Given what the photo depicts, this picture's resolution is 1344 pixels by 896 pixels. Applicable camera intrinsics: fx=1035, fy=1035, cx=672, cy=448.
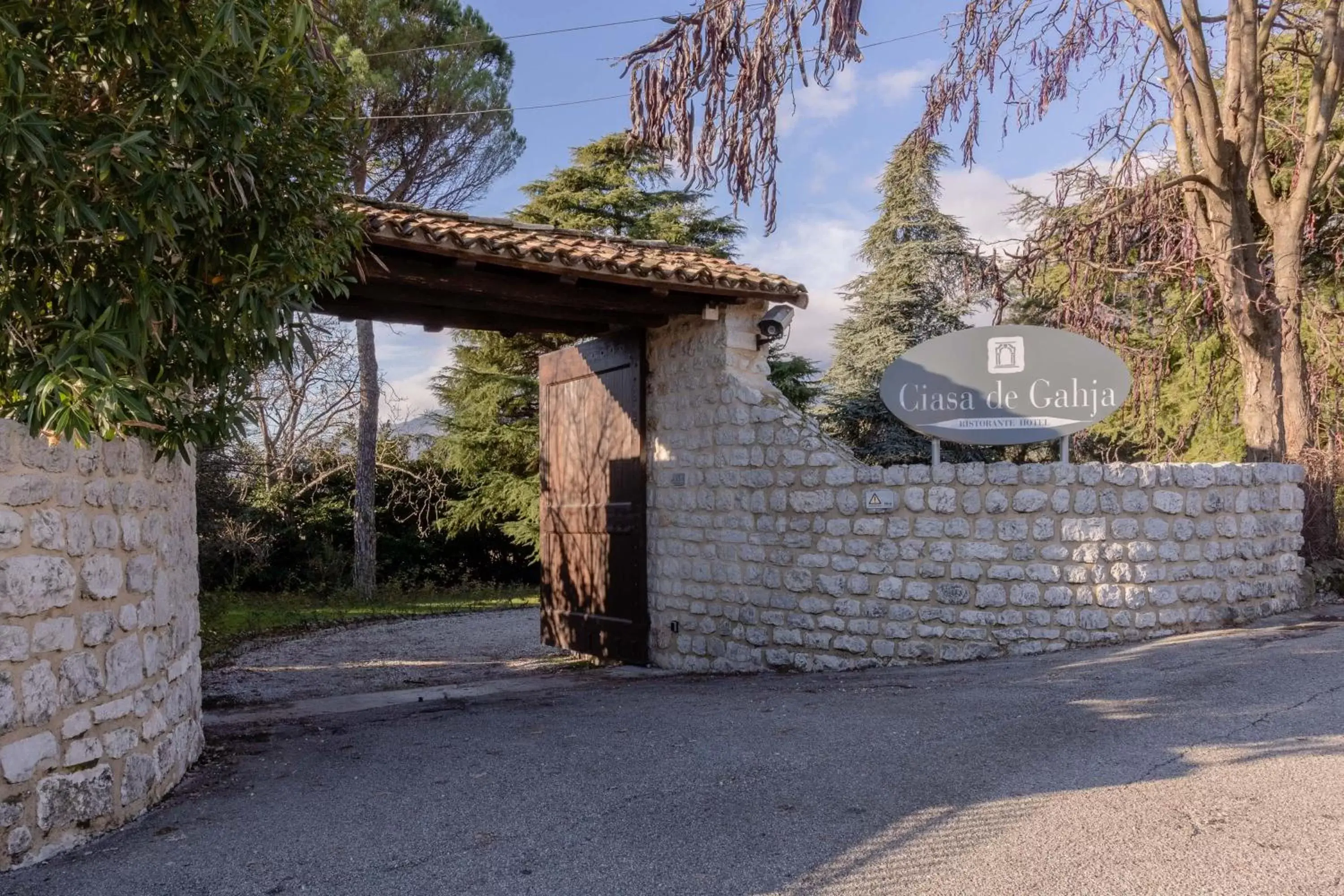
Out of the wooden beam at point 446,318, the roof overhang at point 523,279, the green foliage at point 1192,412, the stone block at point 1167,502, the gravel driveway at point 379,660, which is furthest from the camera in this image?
the green foliage at point 1192,412

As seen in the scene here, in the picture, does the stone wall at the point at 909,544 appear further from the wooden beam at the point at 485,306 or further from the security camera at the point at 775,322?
the wooden beam at the point at 485,306

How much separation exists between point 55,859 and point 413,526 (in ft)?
47.7

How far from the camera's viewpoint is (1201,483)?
6906mm

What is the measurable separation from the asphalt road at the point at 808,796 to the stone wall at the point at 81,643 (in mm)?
178

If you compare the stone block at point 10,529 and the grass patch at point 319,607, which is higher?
the stone block at point 10,529

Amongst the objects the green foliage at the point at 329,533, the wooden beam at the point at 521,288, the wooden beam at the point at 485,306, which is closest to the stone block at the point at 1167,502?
the wooden beam at the point at 521,288

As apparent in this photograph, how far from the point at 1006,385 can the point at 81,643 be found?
558 cm

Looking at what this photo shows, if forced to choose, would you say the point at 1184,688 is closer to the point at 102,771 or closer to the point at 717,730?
the point at 717,730

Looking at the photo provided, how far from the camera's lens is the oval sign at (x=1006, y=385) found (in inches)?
269

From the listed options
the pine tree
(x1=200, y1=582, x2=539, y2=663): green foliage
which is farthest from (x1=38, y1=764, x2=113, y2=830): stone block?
the pine tree

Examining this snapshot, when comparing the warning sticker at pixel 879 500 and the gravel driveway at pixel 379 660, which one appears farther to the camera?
the gravel driveway at pixel 379 660

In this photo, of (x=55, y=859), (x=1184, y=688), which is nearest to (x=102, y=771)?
(x=55, y=859)

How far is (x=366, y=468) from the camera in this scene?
15.4 meters

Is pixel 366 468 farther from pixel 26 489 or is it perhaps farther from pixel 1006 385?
pixel 26 489
